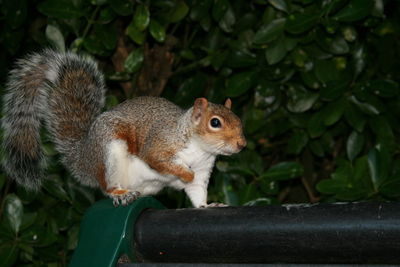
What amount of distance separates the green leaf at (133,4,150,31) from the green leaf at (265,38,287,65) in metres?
0.38

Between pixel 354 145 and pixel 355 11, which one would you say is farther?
pixel 354 145

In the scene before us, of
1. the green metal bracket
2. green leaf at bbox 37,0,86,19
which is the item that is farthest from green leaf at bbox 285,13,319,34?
the green metal bracket

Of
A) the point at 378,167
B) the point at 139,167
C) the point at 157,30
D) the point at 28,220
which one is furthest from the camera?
the point at 157,30

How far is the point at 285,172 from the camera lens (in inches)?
83.8

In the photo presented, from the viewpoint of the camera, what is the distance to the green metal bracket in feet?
3.29

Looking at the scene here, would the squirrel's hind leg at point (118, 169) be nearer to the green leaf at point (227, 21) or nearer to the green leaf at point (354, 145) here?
the green leaf at point (227, 21)

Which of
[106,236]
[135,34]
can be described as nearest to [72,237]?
[135,34]

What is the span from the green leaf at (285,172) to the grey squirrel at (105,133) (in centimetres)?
38

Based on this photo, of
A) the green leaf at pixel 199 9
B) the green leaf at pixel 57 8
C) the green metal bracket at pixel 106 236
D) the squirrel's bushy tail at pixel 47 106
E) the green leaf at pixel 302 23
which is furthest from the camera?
the green leaf at pixel 199 9

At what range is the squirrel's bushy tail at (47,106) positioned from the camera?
1.96 metres

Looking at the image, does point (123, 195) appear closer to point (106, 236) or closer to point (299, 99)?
point (106, 236)

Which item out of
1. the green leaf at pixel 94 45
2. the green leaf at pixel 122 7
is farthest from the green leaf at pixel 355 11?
the green leaf at pixel 94 45

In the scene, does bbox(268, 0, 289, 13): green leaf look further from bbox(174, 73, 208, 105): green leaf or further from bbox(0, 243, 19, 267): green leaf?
bbox(0, 243, 19, 267): green leaf

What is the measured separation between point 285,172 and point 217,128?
50cm
